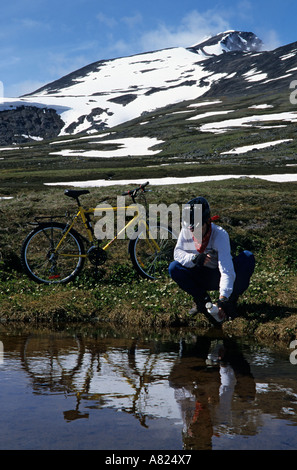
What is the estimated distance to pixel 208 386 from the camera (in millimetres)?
5879

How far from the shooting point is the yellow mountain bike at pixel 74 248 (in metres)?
11.7

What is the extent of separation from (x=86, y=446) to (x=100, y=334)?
4707mm

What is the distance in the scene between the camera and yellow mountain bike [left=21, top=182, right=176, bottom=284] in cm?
1168

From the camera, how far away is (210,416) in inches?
193

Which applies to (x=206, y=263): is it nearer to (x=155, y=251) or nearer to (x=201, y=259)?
(x=201, y=259)

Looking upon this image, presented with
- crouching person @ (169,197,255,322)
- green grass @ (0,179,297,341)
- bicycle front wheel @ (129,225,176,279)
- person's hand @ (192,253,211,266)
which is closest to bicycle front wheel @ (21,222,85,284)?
green grass @ (0,179,297,341)

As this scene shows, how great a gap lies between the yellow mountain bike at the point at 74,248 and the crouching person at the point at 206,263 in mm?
2795

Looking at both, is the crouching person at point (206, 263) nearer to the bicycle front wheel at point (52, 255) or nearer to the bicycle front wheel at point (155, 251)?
the bicycle front wheel at point (155, 251)

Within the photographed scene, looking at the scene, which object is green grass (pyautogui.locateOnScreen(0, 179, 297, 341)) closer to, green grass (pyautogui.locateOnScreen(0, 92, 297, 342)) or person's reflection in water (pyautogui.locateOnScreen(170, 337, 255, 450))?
green grass (pyautogui.locateOnScreen(0, 92, 297, 342))

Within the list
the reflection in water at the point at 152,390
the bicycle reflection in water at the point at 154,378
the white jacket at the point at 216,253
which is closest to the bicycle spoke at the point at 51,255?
the reflection in water at the point at 152,390

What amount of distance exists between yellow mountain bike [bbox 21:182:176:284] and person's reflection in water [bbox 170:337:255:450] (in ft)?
13.3

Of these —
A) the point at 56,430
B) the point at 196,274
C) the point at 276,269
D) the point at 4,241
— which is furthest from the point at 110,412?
the point at 4,241

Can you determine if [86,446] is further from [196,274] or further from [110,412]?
[196,274]

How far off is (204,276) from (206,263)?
0.37 m
